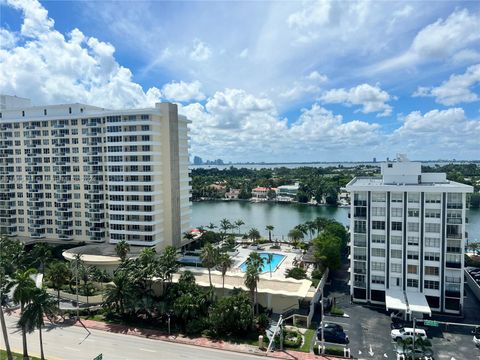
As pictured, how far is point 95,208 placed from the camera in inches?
Result: 2453

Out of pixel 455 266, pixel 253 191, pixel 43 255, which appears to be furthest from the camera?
pixel 253 191

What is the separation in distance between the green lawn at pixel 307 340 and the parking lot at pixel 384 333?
3695mm

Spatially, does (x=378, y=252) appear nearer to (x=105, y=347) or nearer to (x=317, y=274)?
(x=317, y=274)

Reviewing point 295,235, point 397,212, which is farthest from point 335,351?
point 295,235

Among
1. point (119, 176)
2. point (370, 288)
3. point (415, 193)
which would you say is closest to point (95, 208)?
point (119, 176)

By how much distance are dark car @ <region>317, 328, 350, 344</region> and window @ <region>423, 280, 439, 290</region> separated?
1339 centimetres

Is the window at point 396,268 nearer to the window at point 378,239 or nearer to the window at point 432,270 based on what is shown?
the window at point 432,270

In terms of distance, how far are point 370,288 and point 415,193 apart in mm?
12955

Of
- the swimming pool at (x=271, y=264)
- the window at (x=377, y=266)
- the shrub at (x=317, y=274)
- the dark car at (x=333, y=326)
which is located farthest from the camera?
the swimming pool at (x=271, y=264)

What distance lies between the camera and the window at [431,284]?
42000mm

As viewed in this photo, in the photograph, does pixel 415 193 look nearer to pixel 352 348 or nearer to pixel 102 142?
pixel 352 348

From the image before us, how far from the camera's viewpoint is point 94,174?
62.2m

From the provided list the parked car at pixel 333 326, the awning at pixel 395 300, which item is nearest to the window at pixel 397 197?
the awning at pixel 395 300

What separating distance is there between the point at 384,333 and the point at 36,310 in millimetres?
32772
